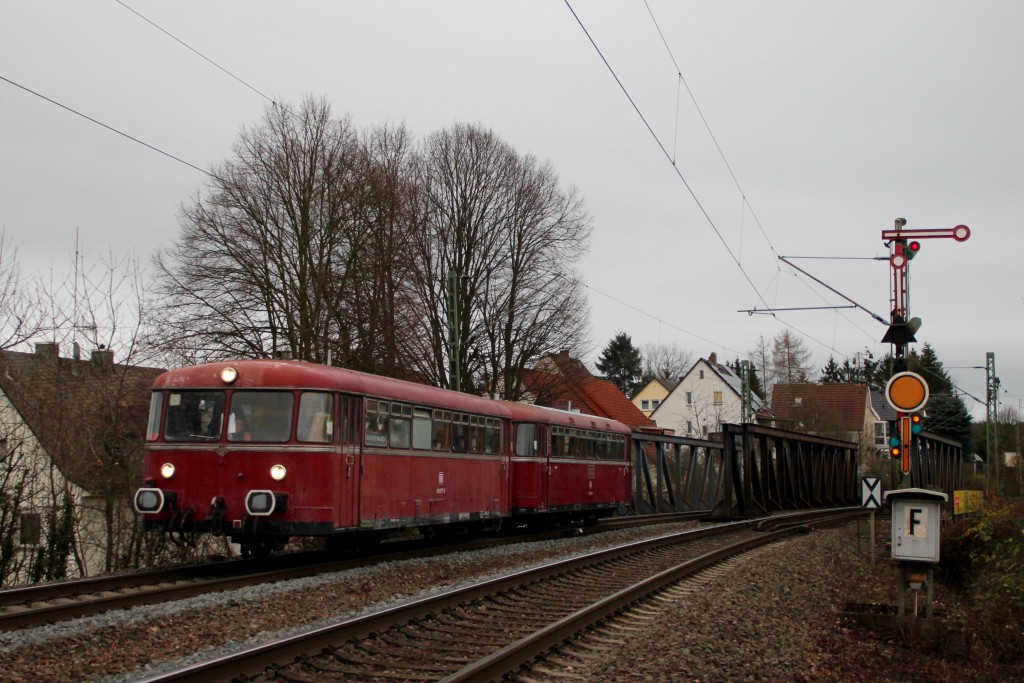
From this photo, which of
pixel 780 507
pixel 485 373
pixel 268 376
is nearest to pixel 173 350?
pixel 485 373

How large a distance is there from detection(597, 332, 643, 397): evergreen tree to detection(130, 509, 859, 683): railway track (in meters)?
85.9

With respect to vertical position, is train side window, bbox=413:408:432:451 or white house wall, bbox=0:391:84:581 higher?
train side window, bbox=413:408:432:451

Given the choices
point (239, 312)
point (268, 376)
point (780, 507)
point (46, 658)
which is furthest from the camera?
point (780, 507)

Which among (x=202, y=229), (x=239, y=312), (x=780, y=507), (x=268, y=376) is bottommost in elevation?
(x=780, y=507)

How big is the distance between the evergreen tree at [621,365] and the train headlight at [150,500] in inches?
3461

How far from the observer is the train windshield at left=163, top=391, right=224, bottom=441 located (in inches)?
548

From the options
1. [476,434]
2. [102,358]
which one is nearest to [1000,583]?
[476,434]

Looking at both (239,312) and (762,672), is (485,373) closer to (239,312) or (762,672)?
(239,312)

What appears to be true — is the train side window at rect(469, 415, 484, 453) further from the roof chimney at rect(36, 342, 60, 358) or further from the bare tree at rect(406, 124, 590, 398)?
the bare tree at rect(406, 124, 590, 398)

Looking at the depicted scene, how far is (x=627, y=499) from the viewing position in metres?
28.4

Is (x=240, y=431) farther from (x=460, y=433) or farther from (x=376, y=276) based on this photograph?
(x=376, y=276)

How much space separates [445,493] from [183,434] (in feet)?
15.7

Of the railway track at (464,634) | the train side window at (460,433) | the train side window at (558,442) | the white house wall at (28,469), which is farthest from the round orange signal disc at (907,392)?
the white house wall at (28,469)

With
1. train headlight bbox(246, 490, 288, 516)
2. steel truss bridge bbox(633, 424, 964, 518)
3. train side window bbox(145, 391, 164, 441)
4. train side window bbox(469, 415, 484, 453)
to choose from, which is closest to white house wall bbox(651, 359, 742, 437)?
steel truss bridge bbox(633, 424, 964, 518)
